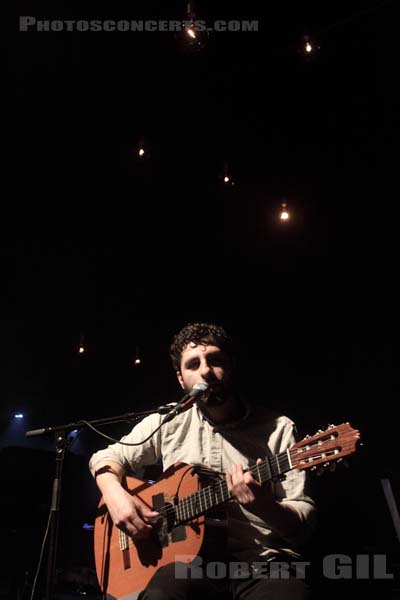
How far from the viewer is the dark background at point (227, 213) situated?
13.6ft

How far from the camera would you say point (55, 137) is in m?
4.85

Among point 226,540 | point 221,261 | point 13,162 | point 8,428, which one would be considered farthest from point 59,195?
point 8,428

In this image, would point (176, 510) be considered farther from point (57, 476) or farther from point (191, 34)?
point (191, 34)

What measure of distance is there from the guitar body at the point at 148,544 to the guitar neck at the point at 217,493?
0.04 m

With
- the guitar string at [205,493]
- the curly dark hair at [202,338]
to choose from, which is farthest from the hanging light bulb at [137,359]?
the guitar string at [205,493]

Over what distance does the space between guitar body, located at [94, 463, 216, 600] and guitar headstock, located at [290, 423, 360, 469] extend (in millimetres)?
567

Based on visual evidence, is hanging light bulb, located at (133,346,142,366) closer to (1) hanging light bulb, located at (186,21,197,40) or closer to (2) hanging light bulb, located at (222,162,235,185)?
(2) hanging light bulb, located at (222,162,235,185)

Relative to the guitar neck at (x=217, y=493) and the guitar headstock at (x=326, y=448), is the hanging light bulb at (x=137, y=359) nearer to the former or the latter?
the guitar neck at (x=217, y=493)

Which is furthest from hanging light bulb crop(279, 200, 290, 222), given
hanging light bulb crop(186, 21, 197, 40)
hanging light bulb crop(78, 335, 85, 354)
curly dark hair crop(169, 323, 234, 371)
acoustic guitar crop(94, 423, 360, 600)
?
hanging light bulb crop(78, 335, 85, 354)

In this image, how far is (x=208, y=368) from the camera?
106 inches

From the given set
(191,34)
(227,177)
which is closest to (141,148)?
(227,177)

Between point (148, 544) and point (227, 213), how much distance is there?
4444 mm

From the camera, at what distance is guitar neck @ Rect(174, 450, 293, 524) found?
6.59 ft

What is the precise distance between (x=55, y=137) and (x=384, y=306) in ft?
14.6
